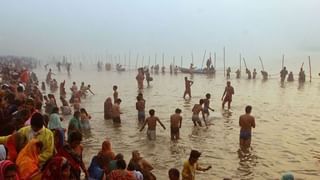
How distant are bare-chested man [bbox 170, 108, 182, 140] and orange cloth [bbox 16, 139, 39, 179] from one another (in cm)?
856

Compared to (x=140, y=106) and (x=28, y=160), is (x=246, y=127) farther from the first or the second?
(x=28, y=160)

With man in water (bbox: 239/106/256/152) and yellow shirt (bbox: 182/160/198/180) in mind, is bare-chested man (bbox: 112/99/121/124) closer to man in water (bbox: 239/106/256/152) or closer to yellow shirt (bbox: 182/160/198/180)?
man in water (bbox: 239/106/256/152)

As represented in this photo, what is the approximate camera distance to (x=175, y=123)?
14633mm

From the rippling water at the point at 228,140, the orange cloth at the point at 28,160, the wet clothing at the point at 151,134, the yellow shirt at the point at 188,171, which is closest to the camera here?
the orange cloth at the point at 28,160

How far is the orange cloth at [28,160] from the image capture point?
5.77 metres

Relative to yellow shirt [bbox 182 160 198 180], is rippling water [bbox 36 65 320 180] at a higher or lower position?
lower

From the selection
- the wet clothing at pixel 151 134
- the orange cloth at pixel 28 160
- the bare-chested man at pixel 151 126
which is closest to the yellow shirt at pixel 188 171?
the orange cloth at pixel 28 160

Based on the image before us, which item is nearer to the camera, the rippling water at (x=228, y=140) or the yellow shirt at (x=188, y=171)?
the yellow shirt at (x=188, y=171)

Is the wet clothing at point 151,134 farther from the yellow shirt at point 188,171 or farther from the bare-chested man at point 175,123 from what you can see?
the yellow shirt at point 188,171

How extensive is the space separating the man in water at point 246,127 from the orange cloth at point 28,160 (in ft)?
28.3

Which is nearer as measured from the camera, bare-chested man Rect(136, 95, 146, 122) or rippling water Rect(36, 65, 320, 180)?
rippling water Rect(36, 65, 320, 180)

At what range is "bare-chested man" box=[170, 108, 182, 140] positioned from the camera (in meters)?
14.4

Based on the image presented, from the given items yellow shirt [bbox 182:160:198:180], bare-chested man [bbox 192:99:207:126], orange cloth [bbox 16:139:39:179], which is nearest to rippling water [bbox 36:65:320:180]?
bare-chested man [bbox 192:99:207:126]

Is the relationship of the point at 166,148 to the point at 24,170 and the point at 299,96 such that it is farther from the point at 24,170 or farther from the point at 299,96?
the point at 299,96
